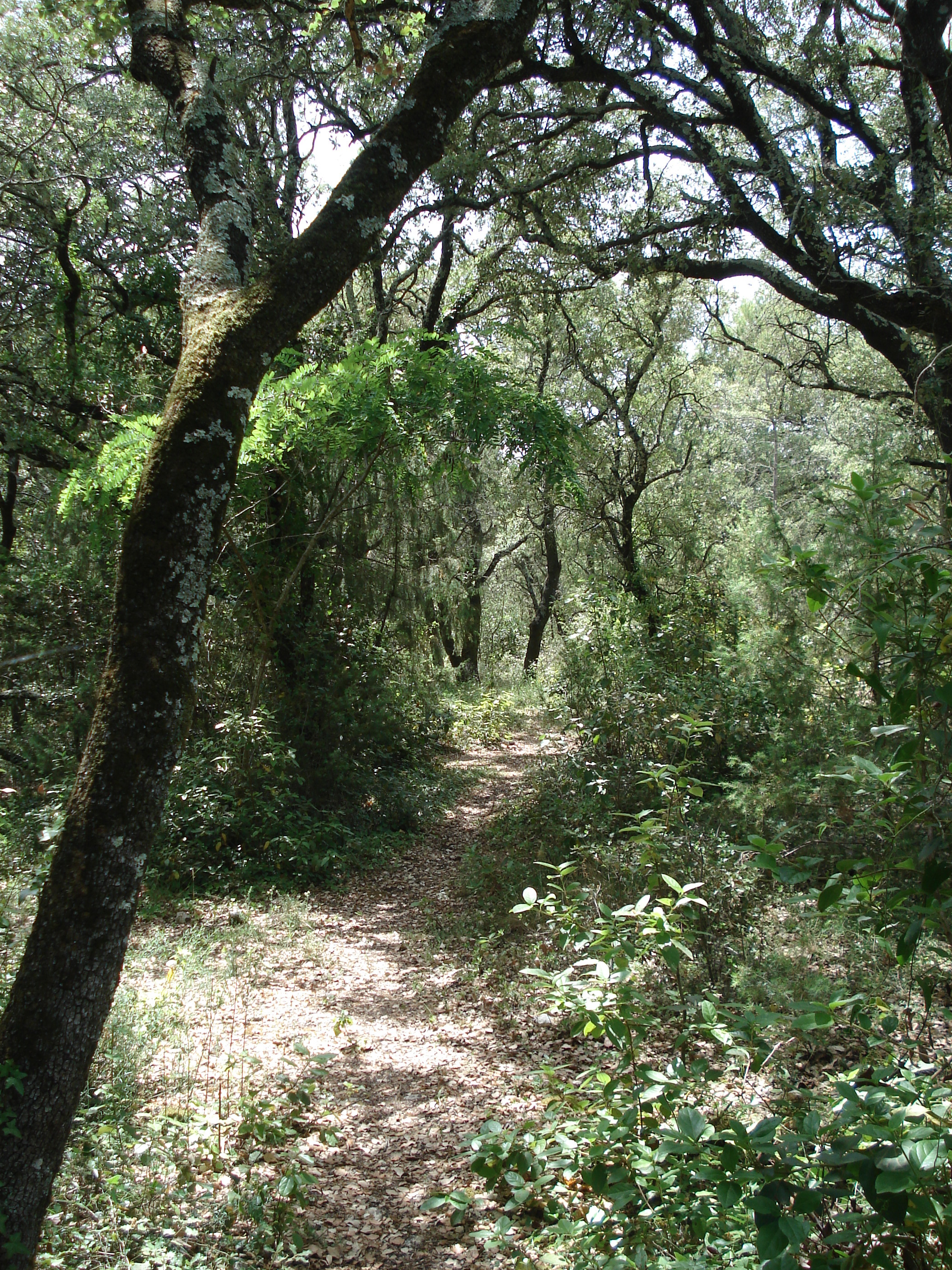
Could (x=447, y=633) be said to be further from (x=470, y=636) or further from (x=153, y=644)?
(x=153, y=644)

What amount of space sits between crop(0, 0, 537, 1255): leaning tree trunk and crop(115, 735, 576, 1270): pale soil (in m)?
1.00

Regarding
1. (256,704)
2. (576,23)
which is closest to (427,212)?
(576,23)

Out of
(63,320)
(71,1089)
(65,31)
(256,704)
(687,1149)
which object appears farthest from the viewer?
(63,320)

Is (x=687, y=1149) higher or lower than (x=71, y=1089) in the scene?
higher

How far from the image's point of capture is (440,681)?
14.5 m

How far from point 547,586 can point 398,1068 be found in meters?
14.6

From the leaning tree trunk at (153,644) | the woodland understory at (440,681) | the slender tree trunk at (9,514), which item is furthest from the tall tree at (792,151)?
the slender tree trunk at (9,514)

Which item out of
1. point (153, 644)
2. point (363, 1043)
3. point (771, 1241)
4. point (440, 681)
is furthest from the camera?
point (440, 681)

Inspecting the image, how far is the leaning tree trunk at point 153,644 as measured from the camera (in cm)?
214

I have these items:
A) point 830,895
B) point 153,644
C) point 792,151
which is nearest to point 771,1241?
point 830,895

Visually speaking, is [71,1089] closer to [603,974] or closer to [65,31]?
[603,974]

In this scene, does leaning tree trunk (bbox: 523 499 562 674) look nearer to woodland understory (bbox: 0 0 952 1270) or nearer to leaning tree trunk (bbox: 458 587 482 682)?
leaning tree trunk (bbox: 458 587 482 682)

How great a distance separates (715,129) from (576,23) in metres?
2.81

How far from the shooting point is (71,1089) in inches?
86.7
